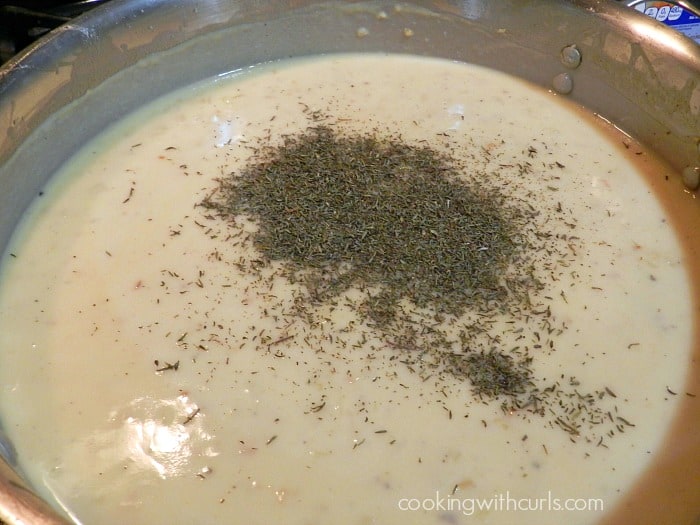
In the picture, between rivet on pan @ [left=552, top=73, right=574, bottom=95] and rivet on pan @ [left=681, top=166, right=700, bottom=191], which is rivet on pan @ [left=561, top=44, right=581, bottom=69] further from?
rivet on pan @ [left=681, top=166, right=700, bottom=191]

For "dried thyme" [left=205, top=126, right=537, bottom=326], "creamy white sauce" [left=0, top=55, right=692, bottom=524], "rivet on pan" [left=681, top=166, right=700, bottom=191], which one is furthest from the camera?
"rivet on pan" [left=681, top=166, right=700, bottom=191]

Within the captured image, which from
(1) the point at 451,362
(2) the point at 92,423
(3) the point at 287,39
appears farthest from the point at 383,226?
(3) the point at 287,39

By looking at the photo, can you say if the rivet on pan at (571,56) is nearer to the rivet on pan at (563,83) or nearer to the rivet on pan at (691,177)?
the rivet on pan at (563,83)

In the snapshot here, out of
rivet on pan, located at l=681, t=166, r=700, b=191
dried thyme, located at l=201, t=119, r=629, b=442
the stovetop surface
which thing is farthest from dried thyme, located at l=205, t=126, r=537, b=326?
the stovetop surface

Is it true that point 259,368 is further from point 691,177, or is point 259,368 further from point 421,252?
point 691,177

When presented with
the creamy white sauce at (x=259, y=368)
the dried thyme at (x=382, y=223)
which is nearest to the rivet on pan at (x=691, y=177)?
the creamy white sauce at (x=259, y=368)

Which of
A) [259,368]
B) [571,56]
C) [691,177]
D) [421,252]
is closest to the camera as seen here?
[259,368]

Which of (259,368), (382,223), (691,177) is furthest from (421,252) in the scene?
(691,177)
